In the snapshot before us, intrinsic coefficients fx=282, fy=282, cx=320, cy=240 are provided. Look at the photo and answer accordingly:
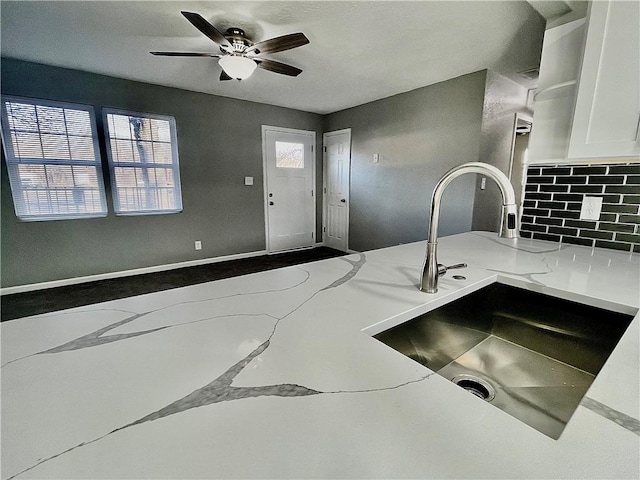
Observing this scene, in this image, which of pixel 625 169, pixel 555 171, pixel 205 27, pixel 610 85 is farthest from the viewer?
pixel 205 27

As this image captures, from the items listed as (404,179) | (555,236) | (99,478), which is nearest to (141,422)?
(99,478)

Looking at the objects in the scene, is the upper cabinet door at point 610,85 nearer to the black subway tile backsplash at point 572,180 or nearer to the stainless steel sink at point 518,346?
the black subway tile backsplash at point 572,180

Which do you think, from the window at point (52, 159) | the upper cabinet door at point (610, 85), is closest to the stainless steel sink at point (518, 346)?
the upper cabinet door at point (610, 85)

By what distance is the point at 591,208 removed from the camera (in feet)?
4.91

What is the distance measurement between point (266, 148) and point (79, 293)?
9.76 feet

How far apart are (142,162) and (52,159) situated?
81 centimetres

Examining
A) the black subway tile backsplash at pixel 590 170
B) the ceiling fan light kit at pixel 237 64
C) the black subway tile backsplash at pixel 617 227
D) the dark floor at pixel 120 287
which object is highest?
the ceiling fan light kit at pixel 237 64

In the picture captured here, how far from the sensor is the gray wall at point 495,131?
3017 mm

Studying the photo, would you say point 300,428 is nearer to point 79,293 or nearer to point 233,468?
point 233,468

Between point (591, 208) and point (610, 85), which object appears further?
point (591, 208)

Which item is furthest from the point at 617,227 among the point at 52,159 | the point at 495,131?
the point at 52,159

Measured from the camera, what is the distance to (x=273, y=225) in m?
4.64

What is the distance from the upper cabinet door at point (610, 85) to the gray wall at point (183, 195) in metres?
3.78

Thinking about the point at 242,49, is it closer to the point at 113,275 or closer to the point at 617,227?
the point at 617,227
